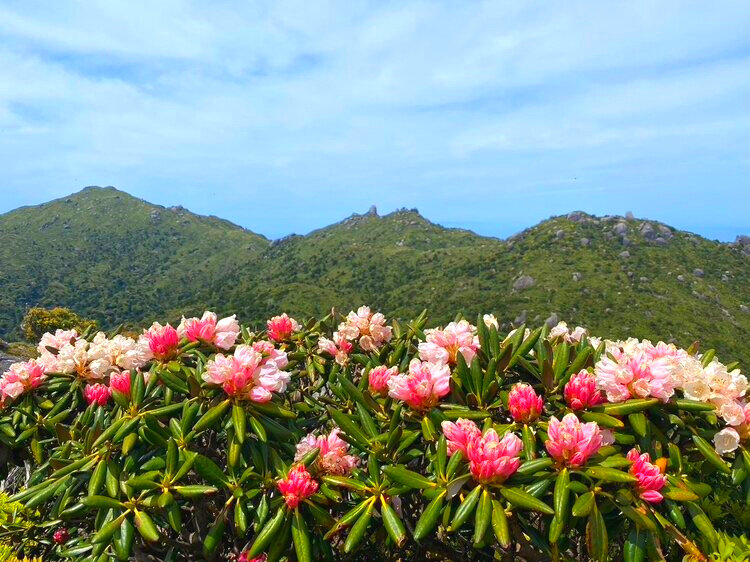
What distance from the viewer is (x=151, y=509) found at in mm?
2213

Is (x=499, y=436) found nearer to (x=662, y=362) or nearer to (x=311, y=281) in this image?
(x=662, y=362)

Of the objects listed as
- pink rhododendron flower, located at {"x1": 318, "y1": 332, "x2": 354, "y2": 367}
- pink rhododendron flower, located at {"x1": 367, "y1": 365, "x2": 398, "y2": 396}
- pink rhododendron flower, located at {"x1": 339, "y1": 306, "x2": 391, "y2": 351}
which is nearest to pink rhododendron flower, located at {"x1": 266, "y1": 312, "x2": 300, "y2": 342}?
pink rhododendron flower, located at {"x1": 318, "y1": 332, "x2": 354, "y2": 367}

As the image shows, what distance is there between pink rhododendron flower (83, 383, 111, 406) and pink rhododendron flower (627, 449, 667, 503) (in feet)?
8.91

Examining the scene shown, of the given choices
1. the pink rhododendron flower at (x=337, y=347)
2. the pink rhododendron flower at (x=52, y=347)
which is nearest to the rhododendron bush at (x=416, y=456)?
the pink rhododendron flower at (x=52, y=347)

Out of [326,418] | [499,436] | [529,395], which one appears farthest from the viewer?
[326,418]

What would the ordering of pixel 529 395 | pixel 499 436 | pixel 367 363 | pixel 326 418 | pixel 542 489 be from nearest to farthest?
pixel 542 489
pixel 499 436
pixel 529 395
pixel 326 418
pixel 367 363

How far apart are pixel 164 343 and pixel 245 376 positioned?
84cm

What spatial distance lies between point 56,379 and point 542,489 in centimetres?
290

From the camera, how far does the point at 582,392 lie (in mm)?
2332

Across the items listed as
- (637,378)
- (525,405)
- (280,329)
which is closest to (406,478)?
(525,405)

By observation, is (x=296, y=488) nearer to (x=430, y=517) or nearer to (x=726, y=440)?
(x=430, y=517)

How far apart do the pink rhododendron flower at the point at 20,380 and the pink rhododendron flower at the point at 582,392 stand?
3.10 m

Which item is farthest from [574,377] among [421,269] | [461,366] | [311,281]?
[311,281]

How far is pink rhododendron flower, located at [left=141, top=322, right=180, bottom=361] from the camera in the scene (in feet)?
9.63
